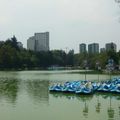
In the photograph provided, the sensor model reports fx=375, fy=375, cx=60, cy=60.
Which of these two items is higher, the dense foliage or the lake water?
the dense foliage

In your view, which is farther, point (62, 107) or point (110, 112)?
point (62, 107)

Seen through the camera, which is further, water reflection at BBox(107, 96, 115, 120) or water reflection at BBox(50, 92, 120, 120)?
water reflection at BBox(50, 92, 120, 120)

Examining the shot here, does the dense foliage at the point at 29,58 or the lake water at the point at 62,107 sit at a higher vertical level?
the dense foliage at the point at 29,58

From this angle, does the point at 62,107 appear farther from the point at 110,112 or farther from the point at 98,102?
the point at 98,102

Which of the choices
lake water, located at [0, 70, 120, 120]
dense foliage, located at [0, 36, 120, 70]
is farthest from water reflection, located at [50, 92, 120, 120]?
dense foliage, located at [0, 36, 120, 70]

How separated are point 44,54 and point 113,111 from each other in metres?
151

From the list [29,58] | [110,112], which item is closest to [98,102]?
[110,112]

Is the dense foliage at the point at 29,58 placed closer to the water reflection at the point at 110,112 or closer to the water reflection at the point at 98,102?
the water reflection at the point at 98,102

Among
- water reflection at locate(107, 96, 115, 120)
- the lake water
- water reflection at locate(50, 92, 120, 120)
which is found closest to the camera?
water reflection at locate(107, 96, 115, 120)

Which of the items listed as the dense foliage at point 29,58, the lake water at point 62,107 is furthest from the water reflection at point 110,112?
the dense foliage at point 29,58

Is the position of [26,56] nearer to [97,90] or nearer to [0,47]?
[0,47]

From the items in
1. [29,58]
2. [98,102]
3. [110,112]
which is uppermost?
[29,58]

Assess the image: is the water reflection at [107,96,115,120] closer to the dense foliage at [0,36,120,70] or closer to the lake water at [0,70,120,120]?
the lake water at [0,70,120,120]

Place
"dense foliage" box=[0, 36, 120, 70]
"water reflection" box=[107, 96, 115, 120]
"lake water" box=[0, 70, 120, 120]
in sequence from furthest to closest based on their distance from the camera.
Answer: "dense foliage" box=[0, 36, 120, 70] → "lake water" box=[0, 70, 120, 120] → "water reflection" box=[107, 96, 115, 120]
